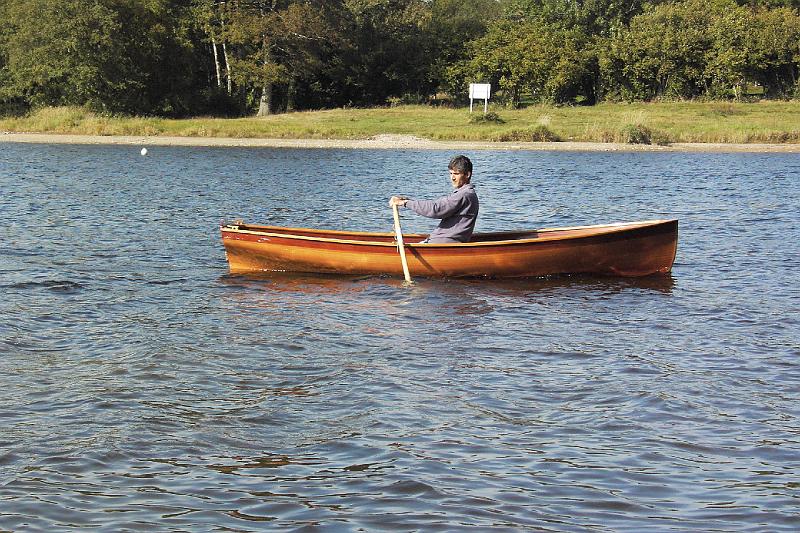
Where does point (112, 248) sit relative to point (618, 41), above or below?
below

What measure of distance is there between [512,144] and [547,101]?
11.6 metres

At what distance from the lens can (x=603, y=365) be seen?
9.06m

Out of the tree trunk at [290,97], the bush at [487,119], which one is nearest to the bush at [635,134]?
the bush at [487,119]

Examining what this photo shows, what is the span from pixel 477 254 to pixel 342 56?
45.7m

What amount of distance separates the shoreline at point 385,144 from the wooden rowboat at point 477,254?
90.5 ft

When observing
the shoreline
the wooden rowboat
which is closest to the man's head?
the wooden rowboat

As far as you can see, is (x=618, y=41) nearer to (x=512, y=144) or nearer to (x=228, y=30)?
(x=512, y=144)

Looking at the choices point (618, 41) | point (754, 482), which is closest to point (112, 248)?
point (754, 482)

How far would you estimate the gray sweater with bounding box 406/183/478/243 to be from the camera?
503 inches

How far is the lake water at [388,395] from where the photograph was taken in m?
5.93

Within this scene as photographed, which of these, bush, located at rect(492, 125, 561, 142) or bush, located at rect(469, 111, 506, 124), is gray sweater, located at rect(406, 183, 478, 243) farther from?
bush, located at rect(469, 111, 506, 124)

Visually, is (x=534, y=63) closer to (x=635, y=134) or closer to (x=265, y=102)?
(x=635, y=134)

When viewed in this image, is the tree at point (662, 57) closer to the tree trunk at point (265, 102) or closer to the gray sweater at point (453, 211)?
the tree trunk at point (265, 102)

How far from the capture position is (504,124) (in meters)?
46.4
